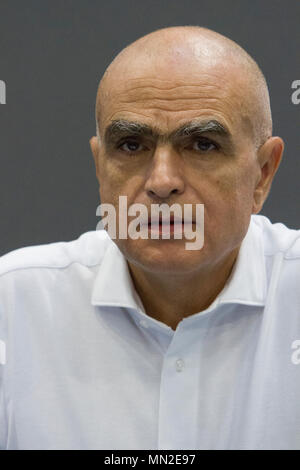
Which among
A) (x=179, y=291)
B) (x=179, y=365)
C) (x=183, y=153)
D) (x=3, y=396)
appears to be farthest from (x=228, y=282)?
(x=3, y=396)

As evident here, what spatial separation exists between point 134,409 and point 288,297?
432 millimetres

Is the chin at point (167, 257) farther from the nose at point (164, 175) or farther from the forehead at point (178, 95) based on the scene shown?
the forehead at point (178, 95)

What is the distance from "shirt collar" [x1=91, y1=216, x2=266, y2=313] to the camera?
180 centimetres

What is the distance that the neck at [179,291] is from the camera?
1.80 metres

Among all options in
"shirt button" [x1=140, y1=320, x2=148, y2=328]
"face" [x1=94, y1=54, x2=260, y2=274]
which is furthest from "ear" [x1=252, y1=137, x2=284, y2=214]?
"shirt button" [x1=140, y1=320, x2=148, y2=328]

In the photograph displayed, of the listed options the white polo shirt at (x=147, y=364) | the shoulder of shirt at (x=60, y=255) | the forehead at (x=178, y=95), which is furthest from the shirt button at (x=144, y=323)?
the forehead at (x=178, y=95)

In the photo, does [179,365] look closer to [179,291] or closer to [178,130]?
[179,291]

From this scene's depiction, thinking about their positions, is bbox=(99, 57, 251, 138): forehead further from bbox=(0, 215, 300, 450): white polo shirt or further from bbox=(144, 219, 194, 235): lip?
bbox=(0, 215, 300, 450): white polo shirt

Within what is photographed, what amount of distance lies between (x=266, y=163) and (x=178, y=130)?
300mm

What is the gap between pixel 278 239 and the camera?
195 centimetres

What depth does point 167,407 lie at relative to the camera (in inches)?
68.9

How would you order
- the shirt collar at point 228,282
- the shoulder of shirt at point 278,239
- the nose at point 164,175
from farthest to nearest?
the shoulder of shirt at point 278,239 < the shirt collar at point 228,282 < the nose at point 164,175

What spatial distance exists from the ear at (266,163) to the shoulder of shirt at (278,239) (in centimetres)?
12
